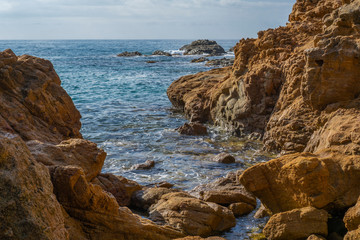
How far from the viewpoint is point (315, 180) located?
5.99 m

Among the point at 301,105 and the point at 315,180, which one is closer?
the point at 315,180

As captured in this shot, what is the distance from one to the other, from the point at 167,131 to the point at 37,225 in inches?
472

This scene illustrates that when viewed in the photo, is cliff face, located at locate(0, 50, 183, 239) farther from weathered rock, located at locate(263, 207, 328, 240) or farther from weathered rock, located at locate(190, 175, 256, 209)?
weathered rock, located at locate(190, 175, 256, 209)

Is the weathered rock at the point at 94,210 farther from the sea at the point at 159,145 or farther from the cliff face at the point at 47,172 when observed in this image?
the sea at the point at 159,145

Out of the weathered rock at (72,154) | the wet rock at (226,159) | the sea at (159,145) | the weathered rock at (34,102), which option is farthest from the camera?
the wet rock at (226,159)

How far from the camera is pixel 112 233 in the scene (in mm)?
4949

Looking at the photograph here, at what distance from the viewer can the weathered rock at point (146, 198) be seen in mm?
7516

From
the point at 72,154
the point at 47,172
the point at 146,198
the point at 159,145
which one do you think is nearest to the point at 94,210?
the point at 47,172

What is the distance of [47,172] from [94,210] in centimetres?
137

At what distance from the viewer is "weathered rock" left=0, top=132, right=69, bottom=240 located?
2902 millimetres

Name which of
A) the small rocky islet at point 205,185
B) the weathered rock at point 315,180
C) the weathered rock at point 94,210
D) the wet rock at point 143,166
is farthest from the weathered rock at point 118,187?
the weathered rock at point 315,180

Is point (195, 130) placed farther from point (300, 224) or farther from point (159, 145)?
point (300, 224)

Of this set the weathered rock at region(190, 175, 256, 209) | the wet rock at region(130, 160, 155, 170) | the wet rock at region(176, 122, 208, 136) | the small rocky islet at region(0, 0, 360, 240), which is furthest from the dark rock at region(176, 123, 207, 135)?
the weathered rock at region(190, 175, 256, 209)

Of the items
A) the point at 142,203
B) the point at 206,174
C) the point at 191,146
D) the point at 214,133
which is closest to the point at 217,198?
the point at 142,203
